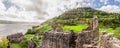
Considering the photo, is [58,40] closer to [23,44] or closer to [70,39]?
[70,39]

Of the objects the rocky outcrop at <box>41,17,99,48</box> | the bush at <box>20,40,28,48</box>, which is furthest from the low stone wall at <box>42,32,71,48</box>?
the bush at <box>20,40,28,48</box>

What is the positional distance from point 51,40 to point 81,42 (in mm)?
2837

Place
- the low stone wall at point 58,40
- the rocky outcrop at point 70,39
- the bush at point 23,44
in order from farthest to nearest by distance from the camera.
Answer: the bush at point 23,44 < the low stone wall at point 58,40 < the rocky outcrop at point 70,39

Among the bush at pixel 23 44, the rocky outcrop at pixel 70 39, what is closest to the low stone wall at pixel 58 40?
the rocky outcrop at pixel 70 39

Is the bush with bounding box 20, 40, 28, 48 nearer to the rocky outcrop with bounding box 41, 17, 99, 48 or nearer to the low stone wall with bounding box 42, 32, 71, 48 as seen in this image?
the rocky outcrop with bounding box 41, 17, 99, 48

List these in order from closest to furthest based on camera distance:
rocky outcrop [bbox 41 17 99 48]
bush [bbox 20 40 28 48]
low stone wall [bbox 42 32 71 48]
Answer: rocky outcrop [bbox 41 17 99 48] < low stone wall [bbox 42 32 71 48] < bush [bbox 20 40 28 48]

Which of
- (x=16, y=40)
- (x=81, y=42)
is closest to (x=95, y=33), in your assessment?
(x=81, y=42)

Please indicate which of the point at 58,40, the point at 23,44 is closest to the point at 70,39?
the point at 58,40

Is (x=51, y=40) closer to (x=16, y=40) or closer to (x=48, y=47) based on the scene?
(x=48, y=47)

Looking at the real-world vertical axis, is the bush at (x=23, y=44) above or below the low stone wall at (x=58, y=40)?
below

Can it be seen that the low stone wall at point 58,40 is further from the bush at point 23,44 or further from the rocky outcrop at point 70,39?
the bush at point 23,44

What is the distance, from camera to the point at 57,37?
81.0 feet

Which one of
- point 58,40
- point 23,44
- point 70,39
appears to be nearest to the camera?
point 58,40

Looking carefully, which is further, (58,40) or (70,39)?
(70,39)
